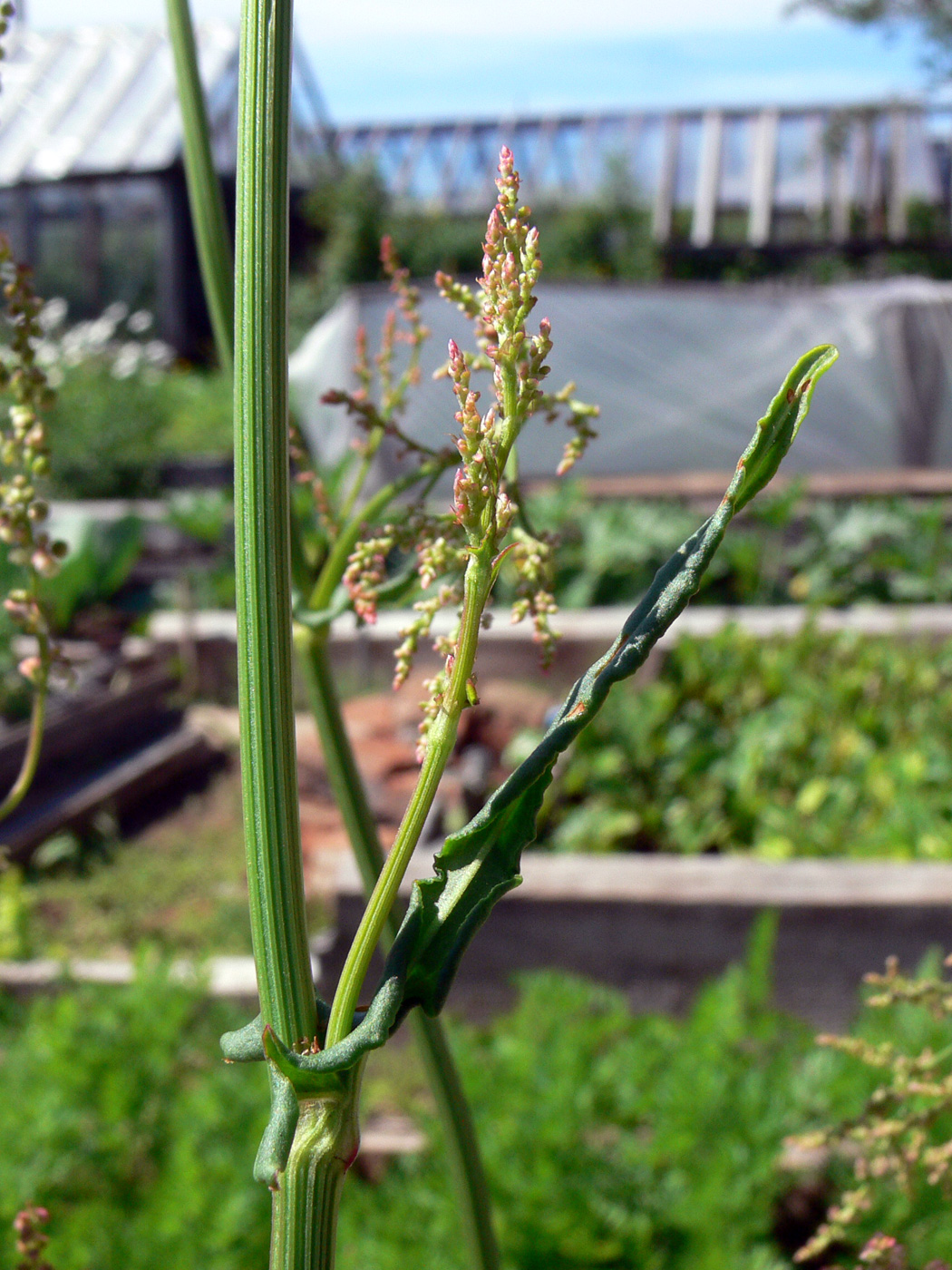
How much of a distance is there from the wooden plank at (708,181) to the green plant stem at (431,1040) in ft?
57.7

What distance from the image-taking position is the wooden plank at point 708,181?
17094 mm

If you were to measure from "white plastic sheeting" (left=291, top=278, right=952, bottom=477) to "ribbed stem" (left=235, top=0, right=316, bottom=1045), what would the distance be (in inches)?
301

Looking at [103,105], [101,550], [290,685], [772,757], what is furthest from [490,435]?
[103,105]

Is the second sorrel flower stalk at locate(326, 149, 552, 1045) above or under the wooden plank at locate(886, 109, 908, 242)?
above

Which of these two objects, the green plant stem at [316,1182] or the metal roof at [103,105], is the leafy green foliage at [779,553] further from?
the metal roof at [103,105]

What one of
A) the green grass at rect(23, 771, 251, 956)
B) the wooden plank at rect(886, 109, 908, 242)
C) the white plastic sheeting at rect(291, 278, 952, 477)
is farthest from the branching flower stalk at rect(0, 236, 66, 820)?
the wooden plank at rect(886, 109, 908, 242)

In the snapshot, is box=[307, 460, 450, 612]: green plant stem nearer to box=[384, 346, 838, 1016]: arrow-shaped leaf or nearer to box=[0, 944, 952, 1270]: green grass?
box=[384, 346, 838, 1016]: arrow-shaped leaf

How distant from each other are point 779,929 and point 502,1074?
3.50ft

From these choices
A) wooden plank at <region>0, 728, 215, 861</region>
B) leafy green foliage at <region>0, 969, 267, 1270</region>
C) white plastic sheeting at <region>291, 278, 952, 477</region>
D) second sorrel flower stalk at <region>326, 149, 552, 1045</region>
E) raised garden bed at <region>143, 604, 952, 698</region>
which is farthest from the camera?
white plastic sheeting at <region>291, 278, 952, 477</region>

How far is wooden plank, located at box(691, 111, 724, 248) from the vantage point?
56.1 ft

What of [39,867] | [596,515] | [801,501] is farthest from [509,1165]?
[801,501]

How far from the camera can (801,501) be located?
21.5 feet

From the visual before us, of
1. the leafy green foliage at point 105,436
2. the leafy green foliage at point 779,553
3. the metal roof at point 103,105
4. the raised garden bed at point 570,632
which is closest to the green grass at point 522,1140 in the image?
the raised garden bed at point 570,632

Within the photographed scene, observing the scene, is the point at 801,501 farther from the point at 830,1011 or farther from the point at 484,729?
the point at 830,1011
